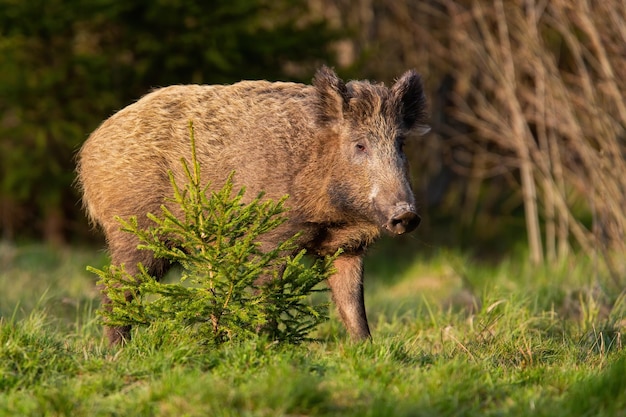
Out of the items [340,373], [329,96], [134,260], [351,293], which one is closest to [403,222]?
[351,293]

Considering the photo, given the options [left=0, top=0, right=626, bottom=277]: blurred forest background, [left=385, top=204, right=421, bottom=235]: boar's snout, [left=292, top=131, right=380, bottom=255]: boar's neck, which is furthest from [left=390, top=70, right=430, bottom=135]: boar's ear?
[left=0, top=0, right=626, bottom=277]: blurred forest background

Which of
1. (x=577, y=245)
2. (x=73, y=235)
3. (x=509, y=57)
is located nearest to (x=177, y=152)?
(x=509, y=57)

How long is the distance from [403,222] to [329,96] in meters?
1.01

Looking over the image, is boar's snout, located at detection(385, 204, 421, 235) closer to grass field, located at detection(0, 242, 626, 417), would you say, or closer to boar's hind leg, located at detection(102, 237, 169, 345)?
grass field, located at detection(0, 242, 626, 417)

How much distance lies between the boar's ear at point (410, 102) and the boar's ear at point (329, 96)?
0.31 m

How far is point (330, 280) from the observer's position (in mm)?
6094

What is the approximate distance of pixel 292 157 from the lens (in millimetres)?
5871

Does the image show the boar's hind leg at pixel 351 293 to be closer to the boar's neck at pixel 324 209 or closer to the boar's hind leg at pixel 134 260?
the boar's neck at pixel 324 209

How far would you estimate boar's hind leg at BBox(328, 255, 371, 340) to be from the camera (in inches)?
233

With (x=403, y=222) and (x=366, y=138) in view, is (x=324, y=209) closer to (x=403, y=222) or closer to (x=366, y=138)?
(x=366, y=138)

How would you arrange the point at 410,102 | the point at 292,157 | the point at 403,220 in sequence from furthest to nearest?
1. the point at 410,102
2. the point at 292,157
3. the point at 403,220

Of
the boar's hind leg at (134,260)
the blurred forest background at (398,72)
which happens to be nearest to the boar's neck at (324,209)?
the boar's hind leg at (134,260)

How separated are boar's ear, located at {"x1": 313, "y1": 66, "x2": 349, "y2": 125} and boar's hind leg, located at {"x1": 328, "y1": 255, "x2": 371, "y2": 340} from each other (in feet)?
2.95

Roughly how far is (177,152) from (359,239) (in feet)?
4.31
